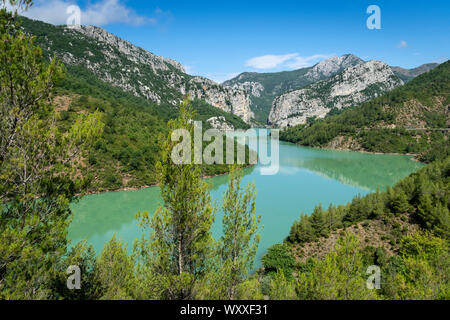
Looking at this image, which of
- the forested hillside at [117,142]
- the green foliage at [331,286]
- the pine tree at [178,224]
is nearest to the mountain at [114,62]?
the forested hillside at [117,142]

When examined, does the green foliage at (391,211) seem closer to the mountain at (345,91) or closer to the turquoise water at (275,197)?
the turquoise water at (275,197)

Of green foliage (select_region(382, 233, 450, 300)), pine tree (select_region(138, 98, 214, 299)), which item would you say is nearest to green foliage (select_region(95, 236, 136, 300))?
pine tree (select_region(138, 98, 214, 299))

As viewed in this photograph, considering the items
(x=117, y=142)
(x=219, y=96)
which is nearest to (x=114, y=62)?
(x=219, y=96)

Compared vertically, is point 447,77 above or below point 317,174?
above

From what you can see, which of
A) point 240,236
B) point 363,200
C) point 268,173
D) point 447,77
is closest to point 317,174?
point 268,173

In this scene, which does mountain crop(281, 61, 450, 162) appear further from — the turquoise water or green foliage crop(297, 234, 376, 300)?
green foliage crop(297, 234, 376, 300)

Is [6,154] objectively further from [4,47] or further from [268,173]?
[268,173]

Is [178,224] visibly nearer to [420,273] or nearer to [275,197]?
[420,273]
